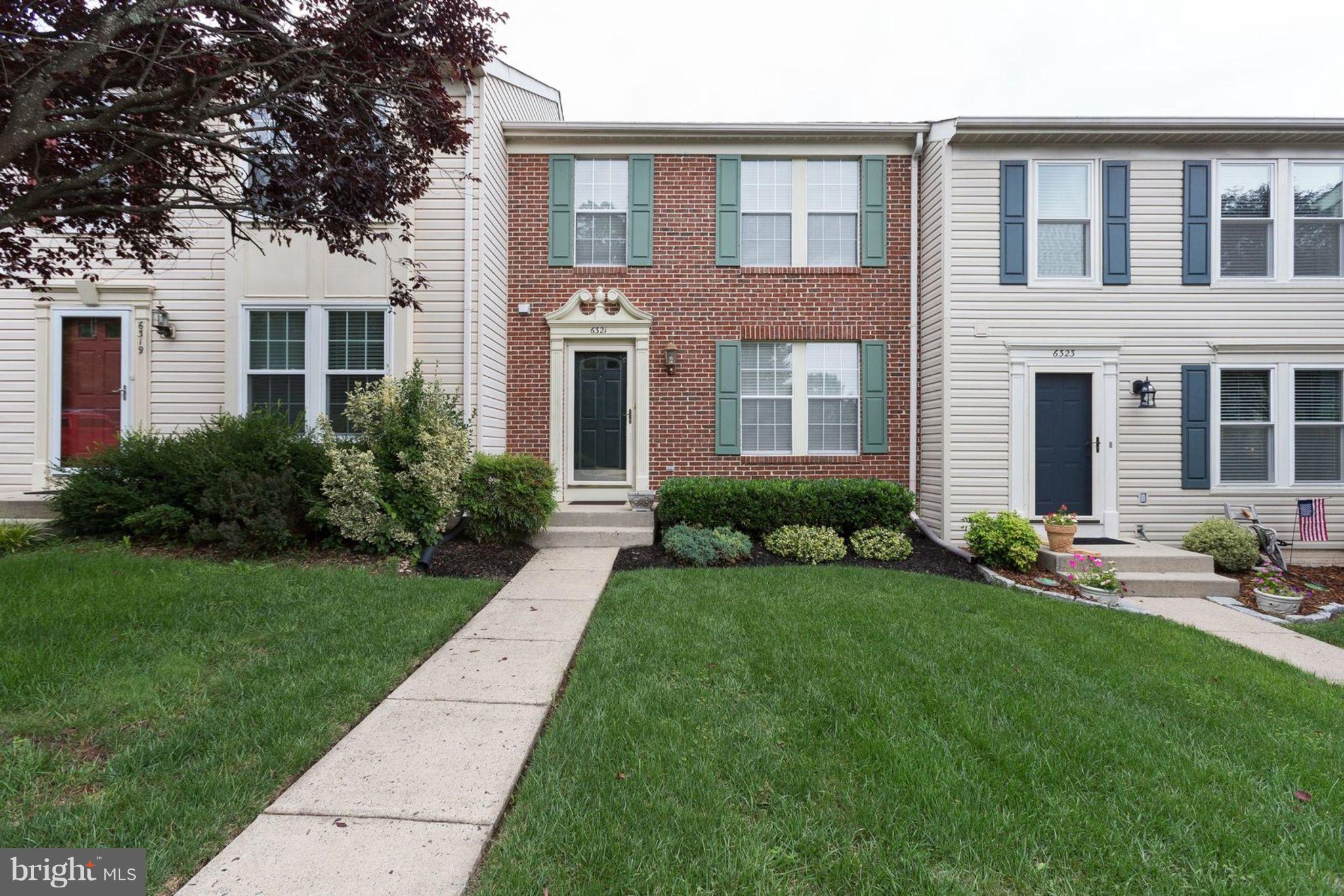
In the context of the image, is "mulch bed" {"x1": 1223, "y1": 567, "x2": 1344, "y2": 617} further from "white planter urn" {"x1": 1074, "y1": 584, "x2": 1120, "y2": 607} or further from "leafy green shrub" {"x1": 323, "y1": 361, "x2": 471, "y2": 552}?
"leafy green shrub" {"x1": 323, "y1": 361, "x2": 471, "y2": 552}

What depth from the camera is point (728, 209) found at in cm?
814

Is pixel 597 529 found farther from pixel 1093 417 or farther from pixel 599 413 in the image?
pixel 1093 417

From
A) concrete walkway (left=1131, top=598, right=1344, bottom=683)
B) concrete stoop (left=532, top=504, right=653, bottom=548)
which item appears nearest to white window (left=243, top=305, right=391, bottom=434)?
concrete stoop (left=532, top=504, right=653, bottom=548)

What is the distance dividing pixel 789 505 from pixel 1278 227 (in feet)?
24.6

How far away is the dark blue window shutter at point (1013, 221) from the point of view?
7578 millimetres

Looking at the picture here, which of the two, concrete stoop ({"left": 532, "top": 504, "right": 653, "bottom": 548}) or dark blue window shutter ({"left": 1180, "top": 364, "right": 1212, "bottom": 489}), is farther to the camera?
dark blue window shutter ({"left": 1180, "top": 364, "right": 1212, "bottom": 489})

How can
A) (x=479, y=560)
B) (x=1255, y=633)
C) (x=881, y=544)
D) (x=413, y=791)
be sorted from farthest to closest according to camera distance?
(x=881, y=544), (x=479, y=560), (x=1255, y=633), (x=413, y=791)

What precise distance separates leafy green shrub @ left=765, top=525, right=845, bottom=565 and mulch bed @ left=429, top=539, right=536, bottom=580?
9.43 feet

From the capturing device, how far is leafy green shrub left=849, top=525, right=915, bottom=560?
6.71 metres

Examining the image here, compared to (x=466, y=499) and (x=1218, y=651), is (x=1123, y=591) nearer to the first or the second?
(x=1218, y=651)

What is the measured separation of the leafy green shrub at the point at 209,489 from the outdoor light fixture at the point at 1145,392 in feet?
32.4

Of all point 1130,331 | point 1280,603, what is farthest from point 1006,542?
point 1130,331

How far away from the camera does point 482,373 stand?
285 inches

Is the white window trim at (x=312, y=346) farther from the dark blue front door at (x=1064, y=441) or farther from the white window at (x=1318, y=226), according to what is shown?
the white window at (x=1318, y=226)
